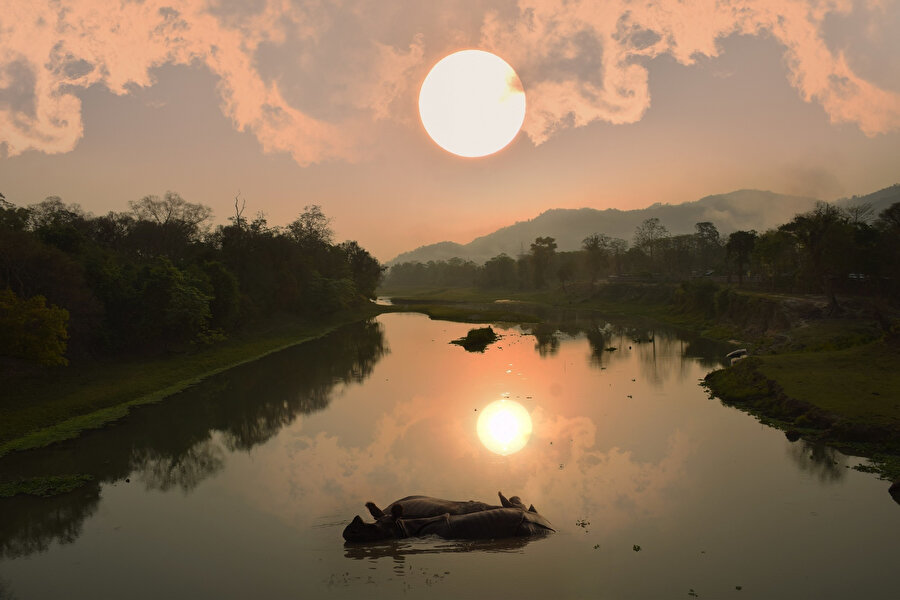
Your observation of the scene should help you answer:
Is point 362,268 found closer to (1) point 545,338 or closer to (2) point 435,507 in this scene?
(1) point 545,338

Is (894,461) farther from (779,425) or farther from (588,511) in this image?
(588,511)

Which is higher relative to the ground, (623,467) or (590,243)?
(590,243)

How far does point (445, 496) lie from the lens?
2123 cm

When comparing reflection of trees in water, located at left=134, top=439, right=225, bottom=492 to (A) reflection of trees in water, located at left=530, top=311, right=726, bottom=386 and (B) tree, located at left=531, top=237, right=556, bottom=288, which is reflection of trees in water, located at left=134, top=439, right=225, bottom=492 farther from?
(B) tree, located at left=531, top=237, right=556, bottom=288

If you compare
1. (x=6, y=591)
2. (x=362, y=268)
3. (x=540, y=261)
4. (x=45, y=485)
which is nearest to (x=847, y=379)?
(x=6, y=591)

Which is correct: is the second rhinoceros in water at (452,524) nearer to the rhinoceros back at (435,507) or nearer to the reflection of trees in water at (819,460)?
the rhinoceros back at (435,507)

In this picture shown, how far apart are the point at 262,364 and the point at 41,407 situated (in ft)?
71.4

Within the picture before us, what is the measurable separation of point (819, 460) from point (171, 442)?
109 feet

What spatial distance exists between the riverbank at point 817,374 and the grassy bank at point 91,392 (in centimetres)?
4079

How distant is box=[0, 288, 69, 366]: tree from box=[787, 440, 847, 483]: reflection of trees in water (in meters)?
42.8

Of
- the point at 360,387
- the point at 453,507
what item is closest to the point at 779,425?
the point at 453,507

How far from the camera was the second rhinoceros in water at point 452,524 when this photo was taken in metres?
17.6

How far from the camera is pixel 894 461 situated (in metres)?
22.6

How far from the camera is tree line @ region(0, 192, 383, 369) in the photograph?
35.4 metres
